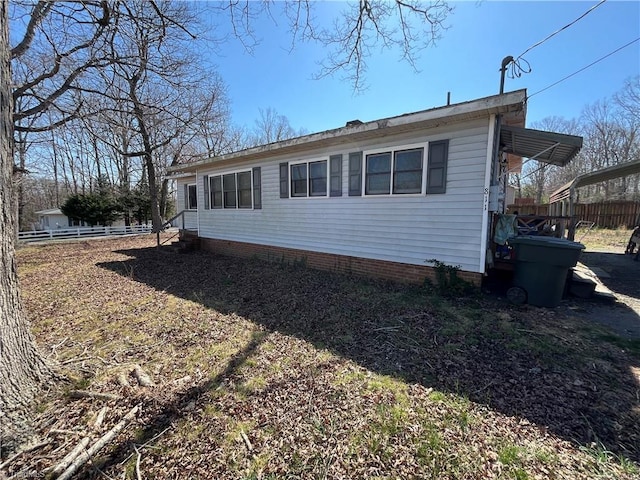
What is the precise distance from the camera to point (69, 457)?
1.89m

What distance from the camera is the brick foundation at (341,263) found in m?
5.62

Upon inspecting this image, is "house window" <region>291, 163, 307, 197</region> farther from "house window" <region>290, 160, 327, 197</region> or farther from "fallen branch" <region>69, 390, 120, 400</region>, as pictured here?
"fallen branch" <region>69, 390, 120, 400</region>

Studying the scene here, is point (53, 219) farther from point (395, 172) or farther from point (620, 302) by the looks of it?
point (620, 302)

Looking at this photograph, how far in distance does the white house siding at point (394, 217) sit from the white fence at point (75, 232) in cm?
1411

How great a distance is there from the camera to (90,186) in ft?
89.4

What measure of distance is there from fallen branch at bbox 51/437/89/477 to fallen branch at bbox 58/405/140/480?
29mm

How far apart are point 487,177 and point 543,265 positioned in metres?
1.64

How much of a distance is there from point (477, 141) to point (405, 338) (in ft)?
11.3

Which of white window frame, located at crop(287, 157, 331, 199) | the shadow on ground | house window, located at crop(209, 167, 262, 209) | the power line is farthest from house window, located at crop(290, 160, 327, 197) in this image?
the power line

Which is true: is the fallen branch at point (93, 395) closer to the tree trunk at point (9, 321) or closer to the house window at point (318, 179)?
the tree trunk at point (9, 321)

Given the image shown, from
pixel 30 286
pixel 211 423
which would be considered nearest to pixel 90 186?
pixel 30 286

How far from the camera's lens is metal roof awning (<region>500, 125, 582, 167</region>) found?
4.54m

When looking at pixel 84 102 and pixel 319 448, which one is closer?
pixel 319 448

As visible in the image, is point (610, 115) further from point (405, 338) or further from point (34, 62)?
point (34, 62)
